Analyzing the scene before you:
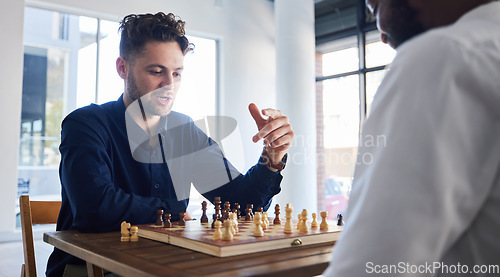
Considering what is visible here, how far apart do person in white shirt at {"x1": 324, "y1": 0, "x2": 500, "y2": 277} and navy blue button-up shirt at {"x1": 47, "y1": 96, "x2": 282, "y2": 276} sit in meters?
0.98

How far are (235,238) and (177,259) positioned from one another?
0.61ft

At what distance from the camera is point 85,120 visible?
1580mm

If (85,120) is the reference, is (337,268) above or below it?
below

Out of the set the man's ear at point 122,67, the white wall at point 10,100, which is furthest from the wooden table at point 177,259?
the white wall at point 10,100

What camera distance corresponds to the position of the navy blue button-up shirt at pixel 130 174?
4.49 ft

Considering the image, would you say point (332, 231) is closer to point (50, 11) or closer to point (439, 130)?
point (439, 130)

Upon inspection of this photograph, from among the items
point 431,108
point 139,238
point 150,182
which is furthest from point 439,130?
point 150,182

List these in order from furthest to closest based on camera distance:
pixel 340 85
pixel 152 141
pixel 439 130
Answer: pixel 340 85 < pixel 152 141 < pixel 439 130

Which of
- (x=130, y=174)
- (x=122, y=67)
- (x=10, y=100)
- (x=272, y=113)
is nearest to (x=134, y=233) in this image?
(x=130, y=174)

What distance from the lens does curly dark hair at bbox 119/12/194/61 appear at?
1852 mm

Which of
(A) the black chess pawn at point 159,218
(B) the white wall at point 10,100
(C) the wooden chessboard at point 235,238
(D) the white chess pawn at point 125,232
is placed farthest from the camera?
(B) the white wall at point 10,100

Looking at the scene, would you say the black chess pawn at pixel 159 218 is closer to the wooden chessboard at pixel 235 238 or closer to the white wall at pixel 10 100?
the wooden chessboard at pixel 235 238

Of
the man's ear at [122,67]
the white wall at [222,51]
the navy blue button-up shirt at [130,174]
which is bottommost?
the navy blue button-up shirt at [130,174]

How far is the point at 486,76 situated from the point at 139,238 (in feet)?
3.29
